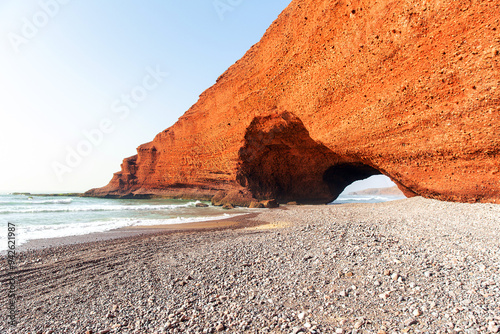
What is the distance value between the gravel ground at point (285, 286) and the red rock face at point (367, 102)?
4.30 meters

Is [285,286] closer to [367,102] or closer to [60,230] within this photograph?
[60,230]

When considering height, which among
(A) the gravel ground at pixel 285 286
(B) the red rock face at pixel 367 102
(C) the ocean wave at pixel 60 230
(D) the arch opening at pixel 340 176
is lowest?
(A) the gravel ground at pixel 285 286

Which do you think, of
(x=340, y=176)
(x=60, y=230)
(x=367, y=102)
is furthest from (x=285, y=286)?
(x=340, y=176)

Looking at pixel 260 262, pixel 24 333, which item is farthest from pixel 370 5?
pixel 24 333

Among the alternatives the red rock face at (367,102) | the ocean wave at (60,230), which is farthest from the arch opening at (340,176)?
the ocean wave at (60,230)

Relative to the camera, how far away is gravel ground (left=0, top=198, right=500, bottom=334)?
2.58m

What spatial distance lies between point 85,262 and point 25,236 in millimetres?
4904

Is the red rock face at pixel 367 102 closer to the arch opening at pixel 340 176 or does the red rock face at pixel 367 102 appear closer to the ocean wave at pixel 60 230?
the arch opening at pixel 340 176

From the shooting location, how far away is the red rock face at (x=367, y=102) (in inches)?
313

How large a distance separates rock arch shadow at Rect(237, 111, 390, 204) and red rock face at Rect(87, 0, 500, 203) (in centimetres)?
10

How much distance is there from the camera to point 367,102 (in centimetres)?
1134

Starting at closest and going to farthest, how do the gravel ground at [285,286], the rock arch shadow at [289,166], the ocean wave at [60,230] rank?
1. the gravel ground at [285,286]
2. the ocean wave at [60,230]
3. the rock arch shadow at [289,166]

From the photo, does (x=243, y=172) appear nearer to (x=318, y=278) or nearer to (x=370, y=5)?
(x=370, y=5)

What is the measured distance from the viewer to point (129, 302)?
3.26 metres
